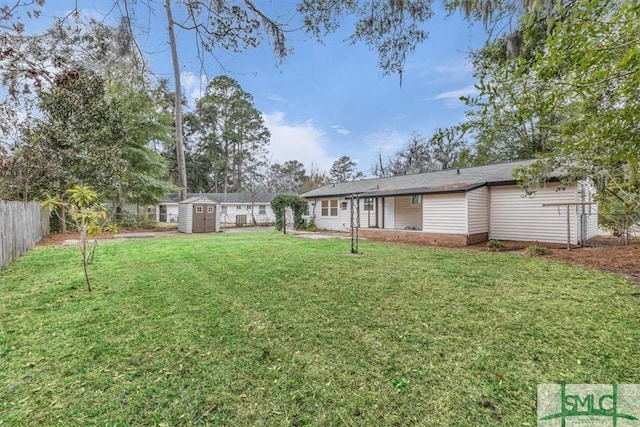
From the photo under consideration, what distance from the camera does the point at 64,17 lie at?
3301 mm

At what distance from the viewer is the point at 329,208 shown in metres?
18.0

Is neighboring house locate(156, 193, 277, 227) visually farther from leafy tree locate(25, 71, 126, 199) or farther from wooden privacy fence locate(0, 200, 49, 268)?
wooden privacy fence locate(0, 200, 49, 268)

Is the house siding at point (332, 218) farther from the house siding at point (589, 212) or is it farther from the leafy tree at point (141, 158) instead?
the house siding at point (589, 212)

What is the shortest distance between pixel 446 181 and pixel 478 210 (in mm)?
2187

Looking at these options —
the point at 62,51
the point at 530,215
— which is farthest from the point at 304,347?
the point at 530,215

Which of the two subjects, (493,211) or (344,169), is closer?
(493,211)

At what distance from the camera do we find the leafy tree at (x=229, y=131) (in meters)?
32.1

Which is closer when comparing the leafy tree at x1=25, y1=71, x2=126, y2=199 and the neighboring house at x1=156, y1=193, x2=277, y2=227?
the leafy tree at x1=25, y1=71, x2=126, y2=199

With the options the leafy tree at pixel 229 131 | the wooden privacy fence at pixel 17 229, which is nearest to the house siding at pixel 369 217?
the wooden privacy fence at pixel 17 229

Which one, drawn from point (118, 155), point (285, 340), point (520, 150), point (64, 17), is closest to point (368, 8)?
point (64, 17)

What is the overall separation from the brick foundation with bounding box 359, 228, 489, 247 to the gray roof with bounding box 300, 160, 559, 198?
162cm

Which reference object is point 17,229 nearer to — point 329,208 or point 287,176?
point 329,208

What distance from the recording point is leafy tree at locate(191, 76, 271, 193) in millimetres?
32094

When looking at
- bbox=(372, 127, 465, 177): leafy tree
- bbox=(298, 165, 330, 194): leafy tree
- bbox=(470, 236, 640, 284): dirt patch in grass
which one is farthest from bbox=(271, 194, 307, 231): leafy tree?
bbox=(298, 165, 330, 194): leafy tree
